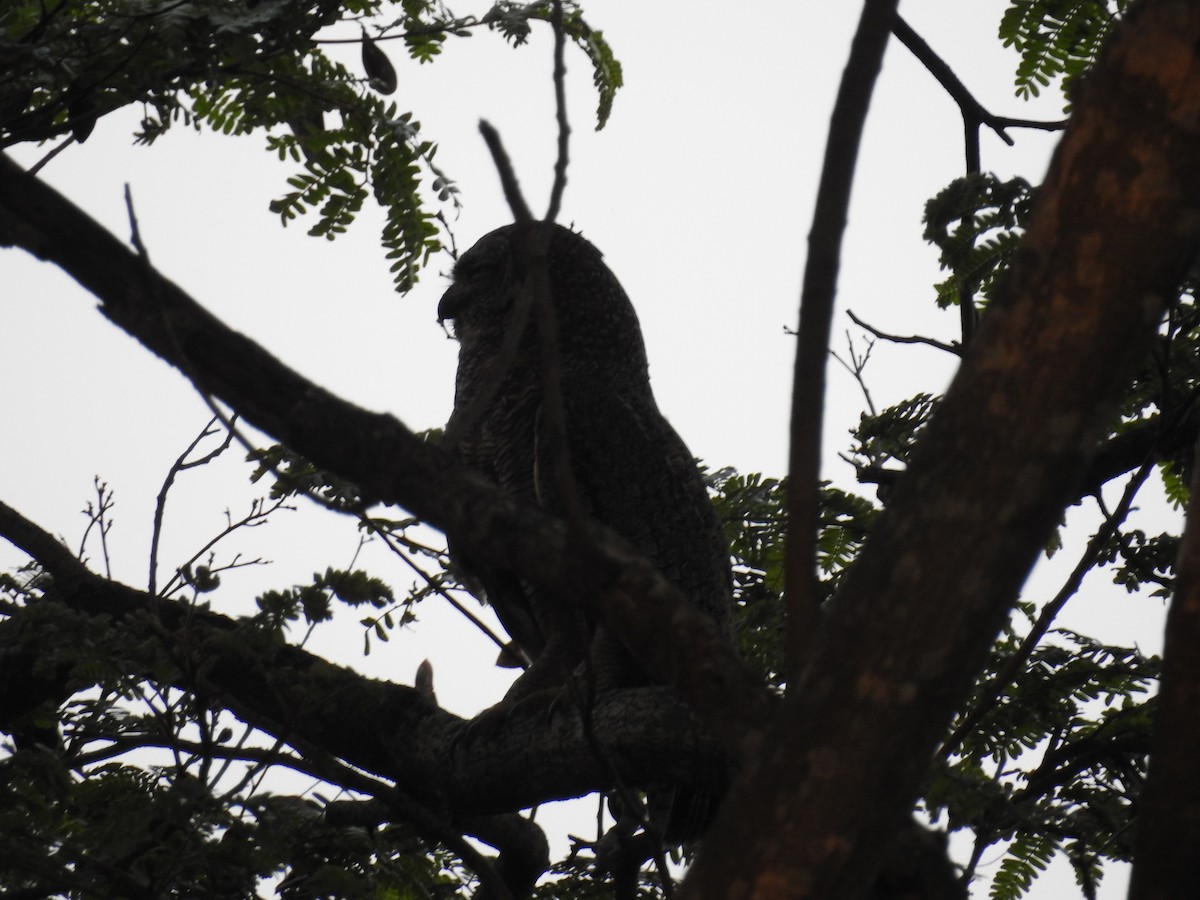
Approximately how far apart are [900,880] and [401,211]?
2169 mm

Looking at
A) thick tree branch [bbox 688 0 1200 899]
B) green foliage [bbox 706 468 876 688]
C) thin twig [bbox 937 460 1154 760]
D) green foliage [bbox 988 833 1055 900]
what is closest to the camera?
thick tree branch [bbox 688 0 1200 899]

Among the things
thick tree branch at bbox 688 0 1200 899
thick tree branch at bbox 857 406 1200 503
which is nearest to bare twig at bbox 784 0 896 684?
thick tree branch at bbox 688 0 1200 899

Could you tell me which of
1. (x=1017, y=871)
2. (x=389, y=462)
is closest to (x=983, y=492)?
(x=389, y=462)

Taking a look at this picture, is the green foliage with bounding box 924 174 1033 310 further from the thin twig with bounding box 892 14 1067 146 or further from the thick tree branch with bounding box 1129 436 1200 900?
the thick tree branch with bounding box 1129 436 1200 900

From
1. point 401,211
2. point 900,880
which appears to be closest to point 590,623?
point 401,211

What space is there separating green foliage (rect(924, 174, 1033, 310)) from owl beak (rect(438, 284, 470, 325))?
178 cm

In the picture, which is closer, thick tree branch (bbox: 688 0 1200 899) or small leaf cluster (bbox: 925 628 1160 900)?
thick tree branch (bbox: 688 0 1200 899)

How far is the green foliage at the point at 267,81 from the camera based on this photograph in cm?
232

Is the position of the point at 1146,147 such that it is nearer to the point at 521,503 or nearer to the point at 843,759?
the point at 843,759

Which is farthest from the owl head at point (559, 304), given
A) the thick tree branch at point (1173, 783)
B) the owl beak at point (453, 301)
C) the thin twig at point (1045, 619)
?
the thick tree branch at point (1173, 783)

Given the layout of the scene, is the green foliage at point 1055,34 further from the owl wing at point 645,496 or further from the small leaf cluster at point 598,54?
the owl wing at point 645,496

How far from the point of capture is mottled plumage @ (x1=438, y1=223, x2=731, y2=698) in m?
3.49

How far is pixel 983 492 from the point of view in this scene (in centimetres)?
109

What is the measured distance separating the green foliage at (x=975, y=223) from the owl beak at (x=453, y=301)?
1.78 m
